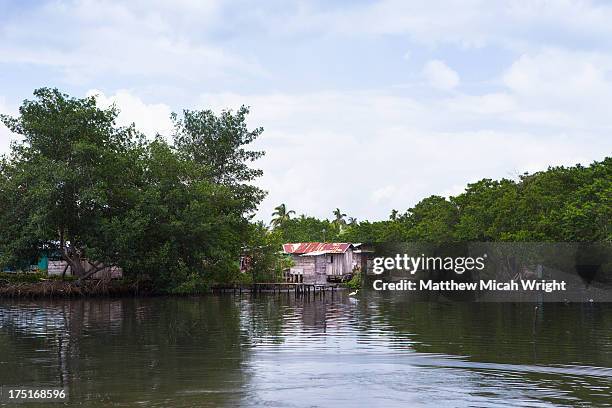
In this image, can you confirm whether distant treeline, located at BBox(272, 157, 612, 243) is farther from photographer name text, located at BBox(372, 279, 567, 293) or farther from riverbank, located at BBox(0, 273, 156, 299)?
riverbank, located at BBox(0, 273, 156, 299)

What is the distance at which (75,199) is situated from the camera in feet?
186

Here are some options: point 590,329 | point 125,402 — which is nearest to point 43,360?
point 125,402

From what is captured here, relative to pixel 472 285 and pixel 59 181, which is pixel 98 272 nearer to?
pixel 59 181

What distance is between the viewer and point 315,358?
77.4ft

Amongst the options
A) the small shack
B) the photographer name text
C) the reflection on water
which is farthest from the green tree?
the small shack

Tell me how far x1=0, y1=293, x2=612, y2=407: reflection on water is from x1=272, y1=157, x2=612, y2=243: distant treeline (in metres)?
7.74

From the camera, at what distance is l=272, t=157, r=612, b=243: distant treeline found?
157ft

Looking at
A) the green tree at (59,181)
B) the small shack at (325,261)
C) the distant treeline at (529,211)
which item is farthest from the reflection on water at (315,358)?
the small shack at (325,261)

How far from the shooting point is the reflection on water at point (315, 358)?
17781mm

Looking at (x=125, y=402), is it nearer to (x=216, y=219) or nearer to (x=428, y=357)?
(x=428, y=357)

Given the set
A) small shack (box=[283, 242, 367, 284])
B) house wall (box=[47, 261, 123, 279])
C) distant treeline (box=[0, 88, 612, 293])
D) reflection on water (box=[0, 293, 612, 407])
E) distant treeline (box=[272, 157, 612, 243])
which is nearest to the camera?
reflection on water (box=[0, 293, 612, 407])

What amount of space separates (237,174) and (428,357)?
51.2 m

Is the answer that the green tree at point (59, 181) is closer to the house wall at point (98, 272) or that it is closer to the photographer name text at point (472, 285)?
the house wall at point (98, 272)

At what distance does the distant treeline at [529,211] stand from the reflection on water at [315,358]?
7.74m
